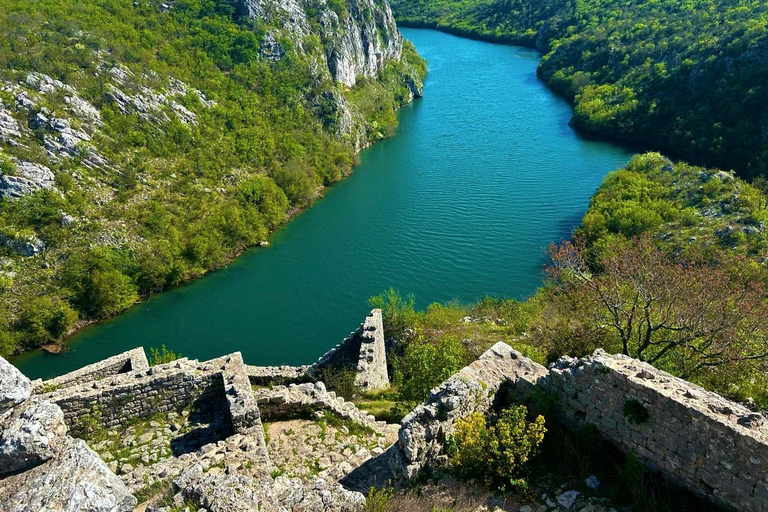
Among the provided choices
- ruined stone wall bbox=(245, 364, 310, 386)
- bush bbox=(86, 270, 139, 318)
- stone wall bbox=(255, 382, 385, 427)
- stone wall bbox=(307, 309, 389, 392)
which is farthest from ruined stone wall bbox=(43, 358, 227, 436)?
bush bbox=(86, 270, 139, 318)

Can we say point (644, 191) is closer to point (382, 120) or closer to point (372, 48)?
point (382, 120)

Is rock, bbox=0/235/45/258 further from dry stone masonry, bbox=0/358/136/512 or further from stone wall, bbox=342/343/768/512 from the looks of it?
stone wall, bbox=342/343/768/512

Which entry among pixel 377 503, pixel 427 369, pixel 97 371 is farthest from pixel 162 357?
pixel 377 503

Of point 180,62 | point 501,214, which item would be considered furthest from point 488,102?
point 180,62

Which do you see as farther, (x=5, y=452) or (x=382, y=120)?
(x=382, y=120)

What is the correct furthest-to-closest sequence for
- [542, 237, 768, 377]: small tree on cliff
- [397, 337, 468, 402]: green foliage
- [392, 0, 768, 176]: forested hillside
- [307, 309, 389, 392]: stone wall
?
[392, 0, 768, 176]: forested hillside
[307, 309, 389, 392]: stone wall
[397, 337, 468, 402]: green foliage
[542, 237, 768, 377]: small tree on cliff

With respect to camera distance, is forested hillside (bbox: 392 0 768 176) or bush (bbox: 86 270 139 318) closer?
bush (bbox: 86 270 139 318)
